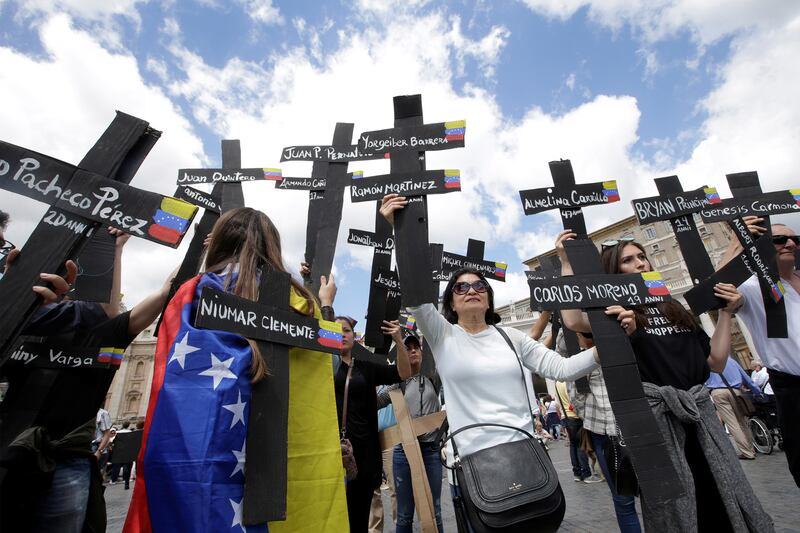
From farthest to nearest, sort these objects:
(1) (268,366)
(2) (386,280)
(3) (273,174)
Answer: (3) (273,174), (2) (386,280), (1) (268,366)

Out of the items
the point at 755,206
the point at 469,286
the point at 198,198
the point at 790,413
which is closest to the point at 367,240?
the point at 198,198

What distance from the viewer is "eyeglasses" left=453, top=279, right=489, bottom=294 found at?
9.27 ft

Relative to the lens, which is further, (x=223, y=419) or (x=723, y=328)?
(x=723, y=328)

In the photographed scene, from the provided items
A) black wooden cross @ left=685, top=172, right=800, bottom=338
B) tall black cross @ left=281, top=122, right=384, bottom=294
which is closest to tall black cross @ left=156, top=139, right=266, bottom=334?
tall black cross @ left=281, top=122, right=384, bottom=294

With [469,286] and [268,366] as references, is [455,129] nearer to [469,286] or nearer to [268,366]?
[469,286]

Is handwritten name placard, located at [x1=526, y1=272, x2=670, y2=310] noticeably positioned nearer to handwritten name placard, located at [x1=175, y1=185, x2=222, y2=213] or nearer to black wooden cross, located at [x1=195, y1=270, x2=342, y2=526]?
black wooden cross, located at [x1=195, y1=270, x2=342, y2=526]

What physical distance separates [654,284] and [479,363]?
48.6 inches

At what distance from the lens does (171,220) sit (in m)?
2.13

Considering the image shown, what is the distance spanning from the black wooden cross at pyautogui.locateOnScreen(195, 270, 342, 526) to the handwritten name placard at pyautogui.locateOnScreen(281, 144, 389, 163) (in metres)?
3.05

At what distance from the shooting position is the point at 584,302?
2.47 metres

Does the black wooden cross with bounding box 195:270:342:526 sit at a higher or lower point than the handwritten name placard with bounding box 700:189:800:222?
lower

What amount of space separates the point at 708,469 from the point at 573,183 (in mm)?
2151

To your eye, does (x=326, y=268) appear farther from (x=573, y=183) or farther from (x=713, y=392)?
(x=713, y=392)

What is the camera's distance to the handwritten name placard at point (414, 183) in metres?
3.01
